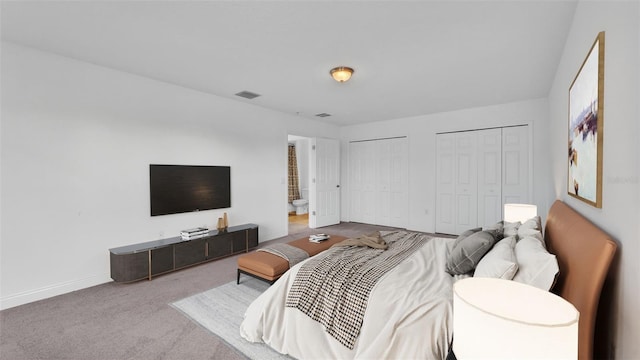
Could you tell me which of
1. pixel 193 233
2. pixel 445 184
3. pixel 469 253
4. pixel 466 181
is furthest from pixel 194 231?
pixel 466 181

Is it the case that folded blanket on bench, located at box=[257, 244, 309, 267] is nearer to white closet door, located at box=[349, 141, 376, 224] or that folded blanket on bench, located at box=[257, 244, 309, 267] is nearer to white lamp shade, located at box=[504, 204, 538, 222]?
white lamp shade, located at box=[504, 204, 538, 222]

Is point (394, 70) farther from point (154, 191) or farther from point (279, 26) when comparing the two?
point (154, 191)

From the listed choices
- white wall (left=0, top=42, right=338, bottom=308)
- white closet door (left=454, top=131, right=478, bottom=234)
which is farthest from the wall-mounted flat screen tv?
white closet door (left=454, top=131, right=478, bottom=234)

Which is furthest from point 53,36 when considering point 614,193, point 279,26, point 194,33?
point 614,193

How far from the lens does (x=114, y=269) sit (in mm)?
3264

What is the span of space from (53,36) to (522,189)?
263 inches

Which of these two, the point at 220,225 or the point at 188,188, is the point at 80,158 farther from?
the point at 220,225

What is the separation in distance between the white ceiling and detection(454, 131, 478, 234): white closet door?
1.37 metres

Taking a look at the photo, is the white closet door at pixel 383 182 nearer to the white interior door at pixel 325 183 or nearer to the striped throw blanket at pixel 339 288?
the white interior door at pixel 325 183

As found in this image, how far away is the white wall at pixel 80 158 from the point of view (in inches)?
109

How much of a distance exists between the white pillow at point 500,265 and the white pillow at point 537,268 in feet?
0.12

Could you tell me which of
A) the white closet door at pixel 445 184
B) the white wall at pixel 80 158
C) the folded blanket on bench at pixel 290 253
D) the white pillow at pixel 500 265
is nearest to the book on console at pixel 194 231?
the white wall at pixel 80 158

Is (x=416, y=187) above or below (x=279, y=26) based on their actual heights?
below

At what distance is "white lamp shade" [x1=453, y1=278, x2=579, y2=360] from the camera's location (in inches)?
29.3
